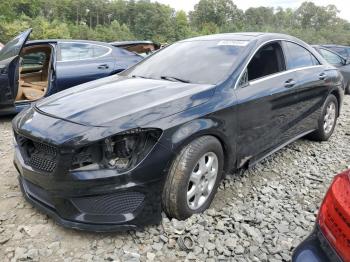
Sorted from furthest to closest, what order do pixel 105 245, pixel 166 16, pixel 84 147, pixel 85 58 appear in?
pixel 166 16, pixel 85 58, pixel 105 245, pixel 84 147

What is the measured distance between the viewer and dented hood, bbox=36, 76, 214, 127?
8.27 feet

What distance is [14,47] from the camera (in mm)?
5363

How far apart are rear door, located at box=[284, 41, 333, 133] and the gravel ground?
0.89 meters

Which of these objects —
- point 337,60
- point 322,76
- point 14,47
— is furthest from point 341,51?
point 14,47

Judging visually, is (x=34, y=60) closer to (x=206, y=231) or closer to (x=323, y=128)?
(x=323, y=128)

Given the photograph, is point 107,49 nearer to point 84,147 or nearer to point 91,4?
point 84,147

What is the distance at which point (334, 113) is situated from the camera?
5152mm

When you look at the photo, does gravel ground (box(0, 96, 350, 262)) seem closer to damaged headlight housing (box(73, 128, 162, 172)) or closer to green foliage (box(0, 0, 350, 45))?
damaged headlight housing (box(73, 128, 162, 172))

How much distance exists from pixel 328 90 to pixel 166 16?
276 ft

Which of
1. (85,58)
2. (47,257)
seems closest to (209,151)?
(47,257)

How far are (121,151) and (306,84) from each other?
269 centimetres

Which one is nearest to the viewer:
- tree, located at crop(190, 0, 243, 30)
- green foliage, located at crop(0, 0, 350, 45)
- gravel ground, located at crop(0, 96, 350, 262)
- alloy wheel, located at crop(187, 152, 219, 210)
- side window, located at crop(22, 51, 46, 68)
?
gravel ground, located at crop(0, 96, 350, 262)

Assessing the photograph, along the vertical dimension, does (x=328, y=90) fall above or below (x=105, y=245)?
above

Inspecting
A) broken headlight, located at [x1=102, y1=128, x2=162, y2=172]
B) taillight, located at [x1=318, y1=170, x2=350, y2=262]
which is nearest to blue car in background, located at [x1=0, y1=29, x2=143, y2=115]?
broken headlight, located at [x1=102, y1=128, x2=162, y2=172]
